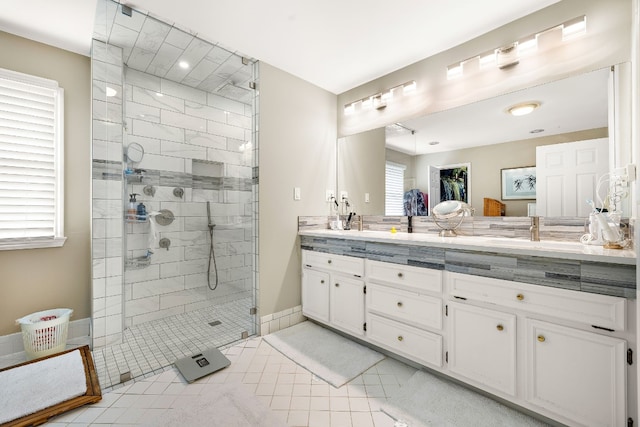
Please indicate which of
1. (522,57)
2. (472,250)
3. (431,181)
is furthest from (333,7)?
(472,250)

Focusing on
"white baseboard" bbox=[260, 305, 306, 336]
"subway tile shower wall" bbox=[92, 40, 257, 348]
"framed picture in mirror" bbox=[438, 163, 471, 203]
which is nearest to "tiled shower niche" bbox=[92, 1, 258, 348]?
"subway tile shower wall" bbox=[92, 40, 257, 348]

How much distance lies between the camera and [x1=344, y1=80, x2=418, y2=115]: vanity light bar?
2584 millimetres

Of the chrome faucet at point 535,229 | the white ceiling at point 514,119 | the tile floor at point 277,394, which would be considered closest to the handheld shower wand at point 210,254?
the tile floor at point 277,394

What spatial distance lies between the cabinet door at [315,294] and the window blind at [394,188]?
0.91 metres

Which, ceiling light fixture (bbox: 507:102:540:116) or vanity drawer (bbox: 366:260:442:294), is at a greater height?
ceiling light fixture (bbox: 507:102:540:116)

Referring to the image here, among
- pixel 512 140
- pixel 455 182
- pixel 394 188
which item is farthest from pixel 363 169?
pixel 512 140

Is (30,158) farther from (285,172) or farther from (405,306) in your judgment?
(405,306)

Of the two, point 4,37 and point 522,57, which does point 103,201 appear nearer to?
point 4,37

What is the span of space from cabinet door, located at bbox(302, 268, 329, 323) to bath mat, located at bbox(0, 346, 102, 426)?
1.61 metres

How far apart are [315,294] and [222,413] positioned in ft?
4.09

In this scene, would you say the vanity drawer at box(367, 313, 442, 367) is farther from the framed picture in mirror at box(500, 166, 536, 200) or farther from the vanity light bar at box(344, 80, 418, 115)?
the vanity light bar at box(344, 80, 418, 115)

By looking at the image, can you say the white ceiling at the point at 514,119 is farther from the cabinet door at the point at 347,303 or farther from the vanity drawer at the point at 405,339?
the vanity drawer at the point at 405,339

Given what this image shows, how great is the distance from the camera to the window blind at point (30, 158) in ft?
7.10

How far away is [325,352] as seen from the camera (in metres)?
2.23
